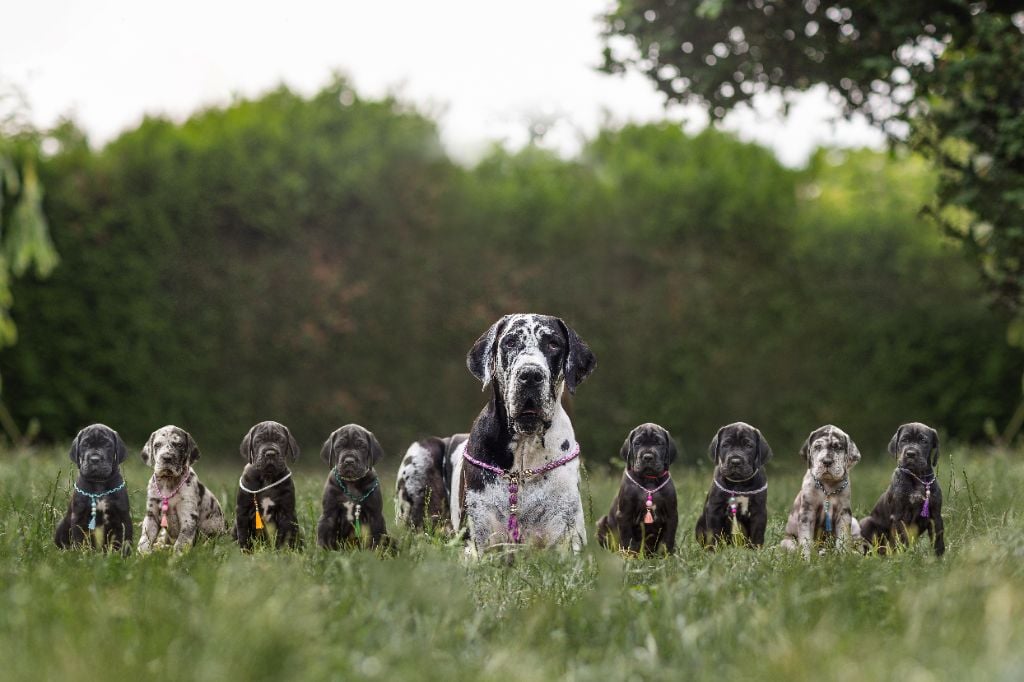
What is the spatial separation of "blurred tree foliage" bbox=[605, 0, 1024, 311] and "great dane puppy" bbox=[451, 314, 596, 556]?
383cm

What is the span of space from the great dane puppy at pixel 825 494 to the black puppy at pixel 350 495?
244cm

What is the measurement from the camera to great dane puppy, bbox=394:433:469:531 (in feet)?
23.5

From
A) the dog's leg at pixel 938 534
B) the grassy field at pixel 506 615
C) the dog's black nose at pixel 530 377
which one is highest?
the dog's black nose at pixel 530 377

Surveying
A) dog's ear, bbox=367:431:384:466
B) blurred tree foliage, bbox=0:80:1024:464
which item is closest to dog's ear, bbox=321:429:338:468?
dog's ear, bbox=367:431:384:466

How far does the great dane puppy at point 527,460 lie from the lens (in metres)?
5.75

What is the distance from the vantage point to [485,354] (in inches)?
236

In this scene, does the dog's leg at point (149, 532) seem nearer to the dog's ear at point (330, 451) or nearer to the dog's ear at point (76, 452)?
the dog's ear at point (76, 452)

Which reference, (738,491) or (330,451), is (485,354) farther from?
(738,491)

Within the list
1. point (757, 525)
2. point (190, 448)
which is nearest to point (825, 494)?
point (757, 525)

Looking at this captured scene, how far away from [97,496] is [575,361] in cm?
277

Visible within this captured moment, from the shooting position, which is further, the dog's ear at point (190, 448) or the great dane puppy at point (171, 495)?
the dog's ear at point (190, 448)

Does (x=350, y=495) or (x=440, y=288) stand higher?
(x=440, y=288)

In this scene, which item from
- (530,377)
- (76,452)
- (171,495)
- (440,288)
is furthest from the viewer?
(440,288)

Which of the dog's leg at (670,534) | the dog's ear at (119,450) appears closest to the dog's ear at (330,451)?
the dog's ear at (119,450)
